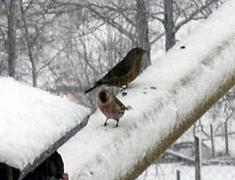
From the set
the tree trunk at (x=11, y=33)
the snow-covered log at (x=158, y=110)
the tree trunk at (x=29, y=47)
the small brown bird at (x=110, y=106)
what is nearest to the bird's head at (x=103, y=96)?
the small brown bird at (x=110, y=106)

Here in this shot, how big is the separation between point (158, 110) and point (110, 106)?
0.74 feet

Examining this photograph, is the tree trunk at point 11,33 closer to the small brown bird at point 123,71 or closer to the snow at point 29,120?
the small brown bird at point 123,71

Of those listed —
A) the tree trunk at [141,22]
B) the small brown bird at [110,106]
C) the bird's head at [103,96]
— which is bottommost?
the small brown bird at [110,106]

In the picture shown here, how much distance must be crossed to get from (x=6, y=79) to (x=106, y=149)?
131 millimetres

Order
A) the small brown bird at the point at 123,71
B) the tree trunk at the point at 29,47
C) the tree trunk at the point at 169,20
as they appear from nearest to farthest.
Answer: the small brown bird at the point at 123,71 < the tree trunk at the point at 29,47 < the tree trunk at the point at 169,20

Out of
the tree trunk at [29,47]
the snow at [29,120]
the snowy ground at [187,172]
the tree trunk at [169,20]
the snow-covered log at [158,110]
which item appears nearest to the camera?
the snow at [29,120]

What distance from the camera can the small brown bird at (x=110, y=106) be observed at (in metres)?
0.96

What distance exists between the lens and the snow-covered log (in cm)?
78

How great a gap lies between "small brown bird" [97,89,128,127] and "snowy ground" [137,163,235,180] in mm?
6283

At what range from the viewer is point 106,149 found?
2.55 feet

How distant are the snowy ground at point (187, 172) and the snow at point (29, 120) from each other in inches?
266

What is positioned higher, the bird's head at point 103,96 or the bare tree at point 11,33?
the bare tree at point 11,33

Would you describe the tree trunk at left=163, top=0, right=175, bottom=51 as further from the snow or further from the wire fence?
the snow

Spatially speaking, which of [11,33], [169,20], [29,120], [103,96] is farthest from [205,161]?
[29,120]
